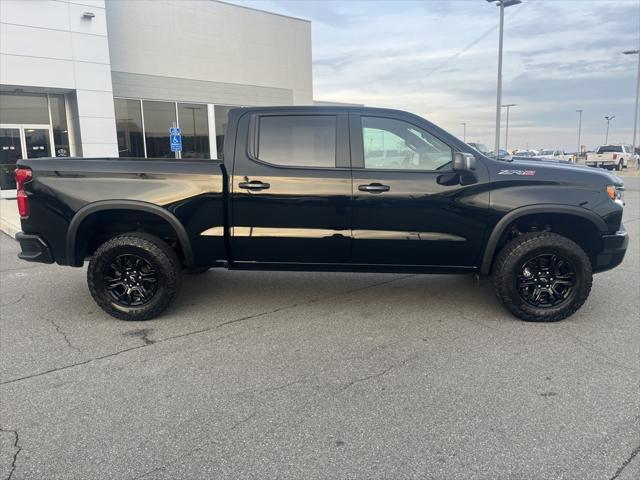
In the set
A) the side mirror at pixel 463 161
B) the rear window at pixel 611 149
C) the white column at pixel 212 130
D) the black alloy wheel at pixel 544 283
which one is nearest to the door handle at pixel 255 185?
the side mirror at pixel 463 161

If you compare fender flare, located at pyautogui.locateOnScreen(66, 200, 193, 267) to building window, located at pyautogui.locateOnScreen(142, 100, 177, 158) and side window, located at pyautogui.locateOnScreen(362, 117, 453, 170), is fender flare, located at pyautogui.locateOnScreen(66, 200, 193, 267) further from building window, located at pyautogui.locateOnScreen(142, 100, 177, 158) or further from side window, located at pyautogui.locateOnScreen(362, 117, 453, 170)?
building window, located at pyautogui.locateOnScreen(142, 100, 177, 158)

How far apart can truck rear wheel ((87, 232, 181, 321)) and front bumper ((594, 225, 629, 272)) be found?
4.02 meters

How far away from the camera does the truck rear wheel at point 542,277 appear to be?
14.7 ft

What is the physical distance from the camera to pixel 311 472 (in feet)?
8.20

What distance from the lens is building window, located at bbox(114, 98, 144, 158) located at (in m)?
19.0

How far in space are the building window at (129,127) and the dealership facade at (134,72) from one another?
4cm

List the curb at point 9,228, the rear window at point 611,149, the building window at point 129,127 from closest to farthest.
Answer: the curb at point 9,228 → the building window at point 129,127 → the rear window at point 611,149

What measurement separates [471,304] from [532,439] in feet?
8.11

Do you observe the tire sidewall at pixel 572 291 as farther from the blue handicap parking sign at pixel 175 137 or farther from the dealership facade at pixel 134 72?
the blue handicap parking sign at pixel 175 137

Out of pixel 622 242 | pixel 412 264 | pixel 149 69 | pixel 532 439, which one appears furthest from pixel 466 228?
pixel 149 69

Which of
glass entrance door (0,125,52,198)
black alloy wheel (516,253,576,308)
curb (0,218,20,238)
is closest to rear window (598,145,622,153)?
glass entrance door (0,125,52,198)

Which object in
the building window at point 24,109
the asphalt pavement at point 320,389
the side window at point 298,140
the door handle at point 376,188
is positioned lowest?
the asphalt pavement at point 320,389

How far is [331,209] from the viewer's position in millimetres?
4504

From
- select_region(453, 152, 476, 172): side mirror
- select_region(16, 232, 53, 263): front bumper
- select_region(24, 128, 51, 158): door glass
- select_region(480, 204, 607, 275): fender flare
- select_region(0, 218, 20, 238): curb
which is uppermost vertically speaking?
select_region(24, 128, 51, 158): door glass
